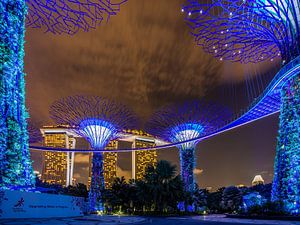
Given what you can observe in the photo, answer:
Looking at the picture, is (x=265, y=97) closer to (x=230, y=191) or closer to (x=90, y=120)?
(x=90, y=120)

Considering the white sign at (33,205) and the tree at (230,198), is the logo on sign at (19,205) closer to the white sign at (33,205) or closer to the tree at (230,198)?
the white sign at (33,205)

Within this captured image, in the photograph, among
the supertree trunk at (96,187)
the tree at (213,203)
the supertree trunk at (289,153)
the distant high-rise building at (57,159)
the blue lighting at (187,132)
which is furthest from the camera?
the distant high-rise building at (57,159)

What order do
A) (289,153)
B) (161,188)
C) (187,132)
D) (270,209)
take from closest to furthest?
(289,153)
(270,209)
(161,188)
(187,132)

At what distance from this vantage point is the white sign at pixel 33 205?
15638 millimetres

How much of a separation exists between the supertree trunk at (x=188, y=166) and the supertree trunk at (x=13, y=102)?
Answer: 34.1m

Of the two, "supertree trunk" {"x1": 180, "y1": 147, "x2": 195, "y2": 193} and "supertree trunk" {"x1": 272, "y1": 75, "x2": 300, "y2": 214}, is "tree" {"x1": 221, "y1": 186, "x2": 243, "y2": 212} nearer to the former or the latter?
"supertree trunk" {"x1": 180, "y1": 147, "x2": 195, "y2": 193}

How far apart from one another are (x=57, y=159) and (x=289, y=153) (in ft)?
396

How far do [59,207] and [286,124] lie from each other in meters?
17.9

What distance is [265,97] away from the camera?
28.0 metres

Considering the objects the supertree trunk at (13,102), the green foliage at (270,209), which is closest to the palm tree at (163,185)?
the green foliage at (270,209)

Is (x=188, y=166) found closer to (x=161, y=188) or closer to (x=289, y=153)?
(x=161, y=188)

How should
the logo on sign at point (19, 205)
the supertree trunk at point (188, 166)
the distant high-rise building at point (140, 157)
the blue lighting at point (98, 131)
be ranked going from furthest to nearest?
1. the distant high-rise building at point (140, 157)
2. the supertree trunk at point (188, 166)
3. the blue lighting at point (98, 131)
4. the logo on sign at point (19, 205)

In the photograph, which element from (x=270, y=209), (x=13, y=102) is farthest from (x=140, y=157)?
(x=13, y=102)

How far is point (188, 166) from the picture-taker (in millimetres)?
48312
